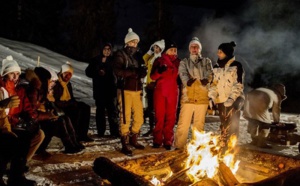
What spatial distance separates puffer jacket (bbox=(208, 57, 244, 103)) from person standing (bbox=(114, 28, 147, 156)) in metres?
1.39

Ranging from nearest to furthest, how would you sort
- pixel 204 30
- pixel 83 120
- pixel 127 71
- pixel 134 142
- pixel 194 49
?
1. pixel 127 71
2. pixel 194 49
3. pixel 134 142
4. pixel 83 120
5. pixel 204 30

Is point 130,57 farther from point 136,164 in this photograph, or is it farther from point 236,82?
point 136,164

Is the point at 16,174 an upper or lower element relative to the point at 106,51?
lower

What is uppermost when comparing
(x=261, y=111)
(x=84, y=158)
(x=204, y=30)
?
(x=204, y=30)

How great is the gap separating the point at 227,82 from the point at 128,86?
6.16 ft

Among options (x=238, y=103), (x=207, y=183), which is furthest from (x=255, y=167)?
(x=207, y=183)

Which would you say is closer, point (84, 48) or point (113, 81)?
point (113, 81)

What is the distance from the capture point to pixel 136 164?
17.3 feet

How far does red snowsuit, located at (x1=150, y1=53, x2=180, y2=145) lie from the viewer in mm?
7227

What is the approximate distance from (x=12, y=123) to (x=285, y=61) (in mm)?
15685

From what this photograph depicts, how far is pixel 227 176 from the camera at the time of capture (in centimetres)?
443

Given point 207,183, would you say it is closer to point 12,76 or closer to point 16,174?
point 16,174

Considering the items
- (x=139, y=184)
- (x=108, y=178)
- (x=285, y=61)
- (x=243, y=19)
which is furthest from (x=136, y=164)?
(x=243, y=19)

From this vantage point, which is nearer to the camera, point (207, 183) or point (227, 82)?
point (207, 183)
